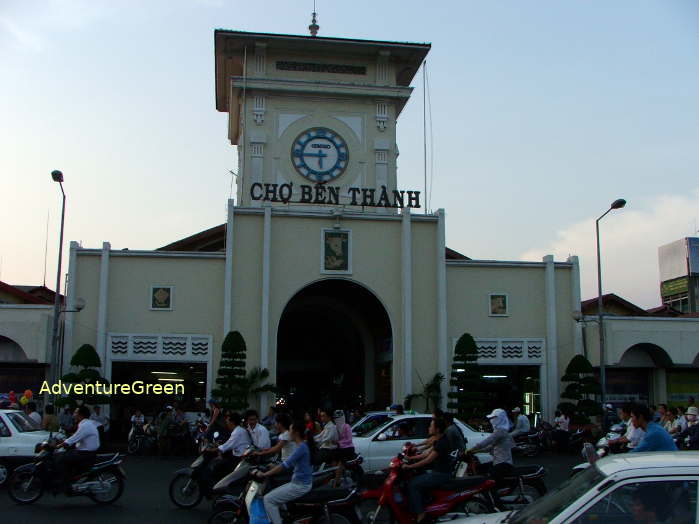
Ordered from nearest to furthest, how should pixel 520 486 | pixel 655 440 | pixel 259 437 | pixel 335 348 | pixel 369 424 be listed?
pixel 655 440 → pixel 520 486 → pixel 259 437 → pixel 369 424 → pixel 335 348

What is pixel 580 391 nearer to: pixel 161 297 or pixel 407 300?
pixel 407 300

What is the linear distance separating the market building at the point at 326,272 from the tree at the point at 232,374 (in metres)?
1.37

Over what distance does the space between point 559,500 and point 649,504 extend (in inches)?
28.8

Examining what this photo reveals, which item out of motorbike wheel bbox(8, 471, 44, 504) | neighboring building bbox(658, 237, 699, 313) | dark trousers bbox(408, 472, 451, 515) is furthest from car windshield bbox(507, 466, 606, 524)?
neighboring building bbox(658, 237, 699, 313)

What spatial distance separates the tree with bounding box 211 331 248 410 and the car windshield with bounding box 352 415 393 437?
8.01m

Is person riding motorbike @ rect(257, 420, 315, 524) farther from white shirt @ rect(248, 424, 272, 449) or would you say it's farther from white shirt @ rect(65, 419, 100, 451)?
white shirt @ rect(65, 419, 100, 451)

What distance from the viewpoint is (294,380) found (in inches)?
1693

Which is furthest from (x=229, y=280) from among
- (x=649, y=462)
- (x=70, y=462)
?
(x=649, y=462)

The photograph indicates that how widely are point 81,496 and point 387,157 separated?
22292mm

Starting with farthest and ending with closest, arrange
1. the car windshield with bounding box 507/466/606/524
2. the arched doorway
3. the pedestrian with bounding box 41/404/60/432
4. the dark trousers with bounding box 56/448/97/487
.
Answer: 1. the arched doorway
2. the pedestrian with bounding box 41/404/60/432
3. the dark trousers with bounding box 56/448/97/487
4. the car windshield with bounding box 507/466/606/524

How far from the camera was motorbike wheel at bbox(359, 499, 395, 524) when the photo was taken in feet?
33.7

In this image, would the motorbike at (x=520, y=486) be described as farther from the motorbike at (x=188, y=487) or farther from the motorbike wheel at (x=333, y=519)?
the motorbike at (x=188, y=487)

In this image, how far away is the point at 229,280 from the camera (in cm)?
2856

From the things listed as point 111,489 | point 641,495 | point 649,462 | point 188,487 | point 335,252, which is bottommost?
point 111,489
